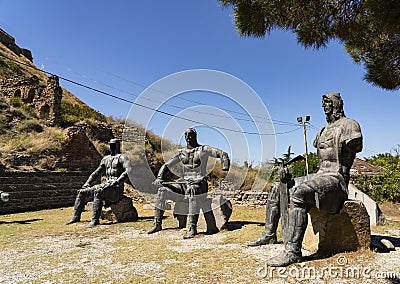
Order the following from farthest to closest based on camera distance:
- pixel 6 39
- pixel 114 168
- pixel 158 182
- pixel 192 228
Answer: pixel 6 39 < pixel 114 168 < pixel 158 182 < pixel 192 228

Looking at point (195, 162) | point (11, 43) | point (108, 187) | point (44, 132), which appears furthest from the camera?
point (11, 43)

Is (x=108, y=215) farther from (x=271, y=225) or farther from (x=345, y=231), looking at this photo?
(x=345, y=231)

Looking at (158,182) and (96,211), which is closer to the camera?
(158,182)

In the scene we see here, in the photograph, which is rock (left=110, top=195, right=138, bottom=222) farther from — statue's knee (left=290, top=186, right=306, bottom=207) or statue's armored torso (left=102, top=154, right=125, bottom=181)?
statue's knee (left=290, top=186, right=306, bottom=207)

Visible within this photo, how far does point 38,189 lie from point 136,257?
9.02 metres

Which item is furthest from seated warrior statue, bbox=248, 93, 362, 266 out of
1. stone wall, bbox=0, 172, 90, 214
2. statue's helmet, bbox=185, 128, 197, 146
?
stone wall, bbox=0, 172, 90, 214

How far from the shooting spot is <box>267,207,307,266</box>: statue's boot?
10.8 feet

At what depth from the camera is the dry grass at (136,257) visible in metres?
3.07

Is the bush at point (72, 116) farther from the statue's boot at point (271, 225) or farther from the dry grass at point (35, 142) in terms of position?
the statue's boot at point (271, 225)

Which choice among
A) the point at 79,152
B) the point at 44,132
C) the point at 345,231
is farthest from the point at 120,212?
the point at 44,132

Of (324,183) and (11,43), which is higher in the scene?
(11,43)

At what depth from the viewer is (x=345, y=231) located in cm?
→ 363

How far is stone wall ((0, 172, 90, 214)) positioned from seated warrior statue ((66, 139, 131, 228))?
4197 mm

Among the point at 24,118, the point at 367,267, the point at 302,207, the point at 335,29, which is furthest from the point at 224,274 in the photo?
the point at 24,118
